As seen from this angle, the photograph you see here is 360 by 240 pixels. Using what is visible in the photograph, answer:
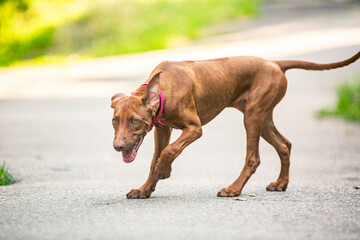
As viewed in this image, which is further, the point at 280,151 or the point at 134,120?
the point at 280,151

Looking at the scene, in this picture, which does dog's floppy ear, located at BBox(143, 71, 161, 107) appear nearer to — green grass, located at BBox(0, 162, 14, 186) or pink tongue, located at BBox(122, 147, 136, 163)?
pink tongue, located at BBox(122, 147, 136, 163)

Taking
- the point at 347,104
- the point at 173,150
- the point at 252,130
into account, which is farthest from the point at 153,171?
the point at 347,104

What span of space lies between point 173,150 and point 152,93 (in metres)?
0.54

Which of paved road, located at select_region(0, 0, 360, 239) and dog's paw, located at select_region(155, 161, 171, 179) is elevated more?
dog's paw, located at select_region(155, 161, 171, 179)

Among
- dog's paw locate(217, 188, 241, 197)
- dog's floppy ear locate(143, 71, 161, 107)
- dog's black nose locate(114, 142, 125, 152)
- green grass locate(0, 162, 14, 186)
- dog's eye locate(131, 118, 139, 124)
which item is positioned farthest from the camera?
green grass locate(0, 162, 14, 186)

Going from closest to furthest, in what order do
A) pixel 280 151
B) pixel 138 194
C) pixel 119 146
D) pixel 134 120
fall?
pixel 119 146 → pixel 134 120 → pixel 138 194 → pixel 280 151

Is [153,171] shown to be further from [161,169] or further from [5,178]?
[5,178]

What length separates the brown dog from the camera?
4863 millimetres

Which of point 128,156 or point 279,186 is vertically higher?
point 128,156

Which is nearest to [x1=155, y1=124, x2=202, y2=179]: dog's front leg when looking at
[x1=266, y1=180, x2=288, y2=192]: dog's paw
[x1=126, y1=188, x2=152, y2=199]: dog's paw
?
[x1=126, y1=188, x2=152, y2=199]: dog's paw

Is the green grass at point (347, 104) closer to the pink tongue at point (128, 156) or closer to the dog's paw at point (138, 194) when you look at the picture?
the dog's paw at point (138, 194)

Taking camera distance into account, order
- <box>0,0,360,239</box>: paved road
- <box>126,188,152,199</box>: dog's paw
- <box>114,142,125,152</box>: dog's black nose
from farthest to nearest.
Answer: <box>126,188,152,199</box>: dog's paw → <box>114,142,125,152</box>: dog's black nose → <box>0,0,360,239</box>: paved road

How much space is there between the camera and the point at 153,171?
5.29 m

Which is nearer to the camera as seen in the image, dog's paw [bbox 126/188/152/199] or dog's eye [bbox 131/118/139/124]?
dog's eye [bbox 131/118/139/124]
